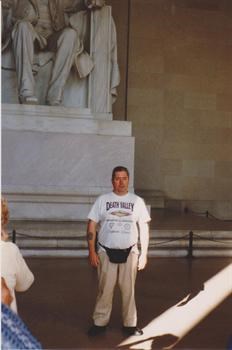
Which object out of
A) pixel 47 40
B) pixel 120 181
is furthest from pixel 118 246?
pixel 47 40

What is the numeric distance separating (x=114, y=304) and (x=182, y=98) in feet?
28.4

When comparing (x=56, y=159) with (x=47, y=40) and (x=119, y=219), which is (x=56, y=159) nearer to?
(x=47, y=40)

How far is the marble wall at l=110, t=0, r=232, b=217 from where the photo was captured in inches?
517

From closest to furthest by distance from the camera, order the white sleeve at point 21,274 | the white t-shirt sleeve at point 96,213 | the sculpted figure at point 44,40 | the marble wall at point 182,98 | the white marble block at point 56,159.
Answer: the white sleeve at point 21,274
the white t-shirt sleeve at point 96,213
the white marble block at point 56,159
the sculpted figure at point 44,40
the marble wall at point 182,98

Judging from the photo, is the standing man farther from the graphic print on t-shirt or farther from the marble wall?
the marble wall

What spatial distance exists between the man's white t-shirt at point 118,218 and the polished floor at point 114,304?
74 cm

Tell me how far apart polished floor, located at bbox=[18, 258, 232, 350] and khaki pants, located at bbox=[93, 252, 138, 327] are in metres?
0.15

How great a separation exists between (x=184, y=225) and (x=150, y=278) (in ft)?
9.16

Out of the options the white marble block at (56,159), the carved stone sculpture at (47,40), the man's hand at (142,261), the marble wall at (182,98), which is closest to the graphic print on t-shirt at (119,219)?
the man's hand at (142,261)

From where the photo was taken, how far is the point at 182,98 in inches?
530

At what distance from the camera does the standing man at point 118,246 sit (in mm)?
4453

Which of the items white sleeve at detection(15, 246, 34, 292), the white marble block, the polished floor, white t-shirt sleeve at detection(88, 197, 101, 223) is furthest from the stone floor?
the white marble block

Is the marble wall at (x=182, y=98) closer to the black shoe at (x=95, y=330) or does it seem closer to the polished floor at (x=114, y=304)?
the polished floor at (x=114, y=304)

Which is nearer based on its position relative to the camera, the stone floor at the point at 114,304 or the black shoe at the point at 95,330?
the stone floor at the point at 114,304
